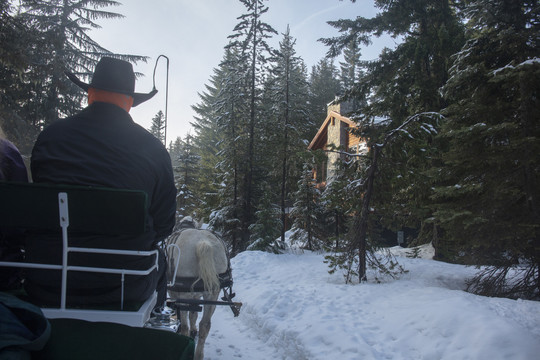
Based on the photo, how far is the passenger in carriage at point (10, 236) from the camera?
202 cm

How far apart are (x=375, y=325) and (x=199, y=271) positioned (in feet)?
10.4

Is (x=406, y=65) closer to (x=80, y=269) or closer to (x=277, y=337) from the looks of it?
(x=277, y=337)

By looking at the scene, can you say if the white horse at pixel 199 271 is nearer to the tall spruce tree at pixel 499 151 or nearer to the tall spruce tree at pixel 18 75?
the tall spruce tree at pixel 499 151

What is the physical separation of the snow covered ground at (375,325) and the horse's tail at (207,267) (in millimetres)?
1151

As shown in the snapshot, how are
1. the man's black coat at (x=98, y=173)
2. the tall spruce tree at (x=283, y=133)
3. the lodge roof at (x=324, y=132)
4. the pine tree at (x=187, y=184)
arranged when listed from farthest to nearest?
the pine tree at (x=187, y=184), the lodge roof at (x=324, y=132), the tall spruce tree at (x=283, y=133), the man's black coat at (x=98, y=173)

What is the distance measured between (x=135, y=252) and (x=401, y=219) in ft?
32.9

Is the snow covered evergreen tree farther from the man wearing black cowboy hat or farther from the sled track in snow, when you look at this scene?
the man wearing black cowboy hat

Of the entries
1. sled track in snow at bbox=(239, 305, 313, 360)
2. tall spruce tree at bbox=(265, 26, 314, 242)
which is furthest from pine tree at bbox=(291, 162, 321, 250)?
sled track in snow at bbox=(239, 305, 313, 360)

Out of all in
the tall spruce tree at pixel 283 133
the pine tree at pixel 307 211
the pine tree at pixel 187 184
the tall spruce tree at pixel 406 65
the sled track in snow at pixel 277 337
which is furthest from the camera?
the pine tree at pixel 187 184

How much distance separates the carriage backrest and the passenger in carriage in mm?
322

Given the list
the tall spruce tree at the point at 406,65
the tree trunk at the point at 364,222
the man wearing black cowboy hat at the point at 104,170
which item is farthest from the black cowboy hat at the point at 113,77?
the tall spruce tree at the point at 406,65

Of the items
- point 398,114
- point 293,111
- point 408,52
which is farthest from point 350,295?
point 293,111

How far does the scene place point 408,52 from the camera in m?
12.0

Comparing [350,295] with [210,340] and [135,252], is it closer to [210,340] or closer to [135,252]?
[210,340]
